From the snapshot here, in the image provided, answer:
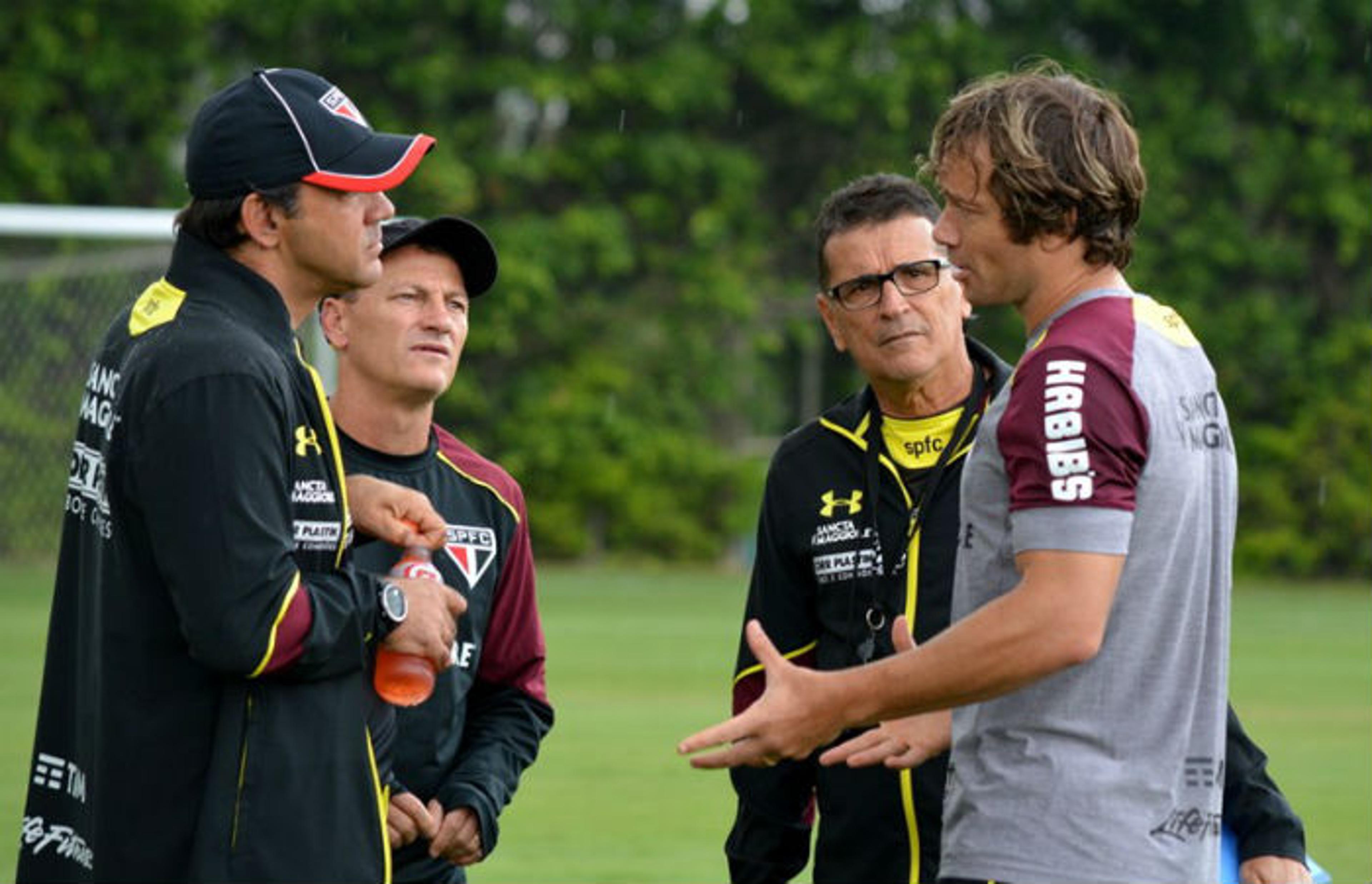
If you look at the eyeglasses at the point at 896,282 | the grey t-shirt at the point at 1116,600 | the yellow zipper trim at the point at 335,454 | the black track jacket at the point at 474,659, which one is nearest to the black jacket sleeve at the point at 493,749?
the black track jacket at the point at 474,659

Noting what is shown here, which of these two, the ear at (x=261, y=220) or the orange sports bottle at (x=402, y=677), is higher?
the ear at (x=261, y=220)

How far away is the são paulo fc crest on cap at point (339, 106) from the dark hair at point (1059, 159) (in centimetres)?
110

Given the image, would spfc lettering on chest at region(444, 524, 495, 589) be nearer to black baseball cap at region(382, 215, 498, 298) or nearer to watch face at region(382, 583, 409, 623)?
black baseball cap at region(382, 215, 498, 298)

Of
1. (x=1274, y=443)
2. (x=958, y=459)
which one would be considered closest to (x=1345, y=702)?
(x=958, y=459)

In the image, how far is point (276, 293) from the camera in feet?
11.9

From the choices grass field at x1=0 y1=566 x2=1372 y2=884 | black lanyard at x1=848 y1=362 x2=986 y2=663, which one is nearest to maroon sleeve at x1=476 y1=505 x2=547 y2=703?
black lanyard at x1=848 y1=362 x2=986 y2=663

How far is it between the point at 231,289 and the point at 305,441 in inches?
11.6

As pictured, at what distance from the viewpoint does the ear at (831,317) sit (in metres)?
4.99

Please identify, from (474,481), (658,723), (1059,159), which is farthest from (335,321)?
(658,723)

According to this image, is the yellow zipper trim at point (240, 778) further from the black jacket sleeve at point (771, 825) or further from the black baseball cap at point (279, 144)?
the black jacket sleeve at point (771, 825)

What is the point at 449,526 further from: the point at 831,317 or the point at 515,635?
the point at 831,317

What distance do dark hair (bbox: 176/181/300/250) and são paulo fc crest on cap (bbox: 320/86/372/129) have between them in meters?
0.17

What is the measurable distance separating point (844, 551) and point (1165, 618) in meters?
1.48

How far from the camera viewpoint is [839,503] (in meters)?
4.67
